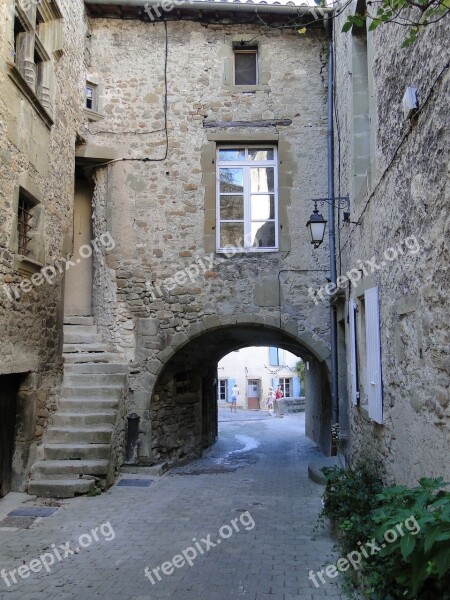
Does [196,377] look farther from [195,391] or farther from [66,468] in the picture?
[66,468]

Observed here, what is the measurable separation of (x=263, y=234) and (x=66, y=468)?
4381 mm

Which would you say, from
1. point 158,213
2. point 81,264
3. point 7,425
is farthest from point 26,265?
point 81,264

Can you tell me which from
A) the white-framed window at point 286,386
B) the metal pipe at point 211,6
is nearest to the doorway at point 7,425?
the metal pipe at point 211,6

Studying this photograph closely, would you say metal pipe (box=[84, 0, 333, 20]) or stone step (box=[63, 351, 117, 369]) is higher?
metal pipe (box=[84, 0, 333, 20])

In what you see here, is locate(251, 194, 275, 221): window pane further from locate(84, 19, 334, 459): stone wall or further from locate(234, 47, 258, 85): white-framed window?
locate(234, 47, 258, 85): white-framed window

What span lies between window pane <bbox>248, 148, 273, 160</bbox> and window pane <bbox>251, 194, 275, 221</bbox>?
0.61 m

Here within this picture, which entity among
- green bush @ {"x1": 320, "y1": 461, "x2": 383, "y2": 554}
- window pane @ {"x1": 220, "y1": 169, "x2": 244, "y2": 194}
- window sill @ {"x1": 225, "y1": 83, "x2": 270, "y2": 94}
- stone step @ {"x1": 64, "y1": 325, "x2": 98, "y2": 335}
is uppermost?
window sill @ {"x1": 225, "y1": 83, "x2": 270, "y2": 94}

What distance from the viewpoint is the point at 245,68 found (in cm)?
876

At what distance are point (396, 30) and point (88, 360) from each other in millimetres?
5768

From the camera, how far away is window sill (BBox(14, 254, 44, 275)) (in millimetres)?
5816

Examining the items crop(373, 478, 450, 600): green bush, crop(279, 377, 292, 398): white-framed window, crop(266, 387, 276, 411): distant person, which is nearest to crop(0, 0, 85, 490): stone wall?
crop(373, 478, 450, 600): green bush

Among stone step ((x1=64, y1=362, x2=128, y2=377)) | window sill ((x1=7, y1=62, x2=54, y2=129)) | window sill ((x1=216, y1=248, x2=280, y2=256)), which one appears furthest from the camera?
window sill ((x1=216, y1=248, x2=280, y2=256))

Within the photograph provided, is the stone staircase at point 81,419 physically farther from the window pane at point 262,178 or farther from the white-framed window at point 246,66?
the white-framed window at point 246,66

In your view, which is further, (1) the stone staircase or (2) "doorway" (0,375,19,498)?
(1) the stone staircase
